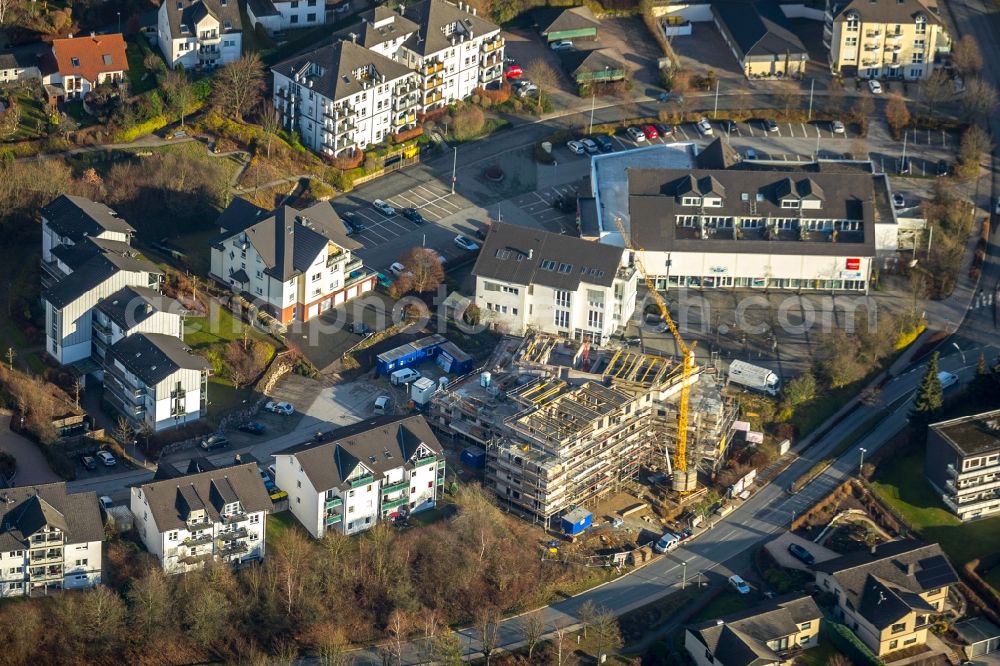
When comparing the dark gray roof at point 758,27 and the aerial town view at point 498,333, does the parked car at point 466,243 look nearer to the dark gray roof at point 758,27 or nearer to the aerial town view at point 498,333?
the aerial town view at point 498,333

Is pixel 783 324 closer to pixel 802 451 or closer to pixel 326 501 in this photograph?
pixel 802 451

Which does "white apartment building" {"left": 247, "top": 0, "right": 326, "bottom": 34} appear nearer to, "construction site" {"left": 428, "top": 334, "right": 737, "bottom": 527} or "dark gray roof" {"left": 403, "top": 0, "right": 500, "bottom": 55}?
"dark gray roof" {"left": 403, "top": 0, "right": 500, "bottom": 55}

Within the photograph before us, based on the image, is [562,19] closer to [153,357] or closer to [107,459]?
[153,357]

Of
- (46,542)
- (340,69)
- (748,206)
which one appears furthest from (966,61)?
(46,542)

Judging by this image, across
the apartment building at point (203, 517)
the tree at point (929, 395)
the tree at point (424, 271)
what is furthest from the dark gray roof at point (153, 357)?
the tree at point (929, 395)

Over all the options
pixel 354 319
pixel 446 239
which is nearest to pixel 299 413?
pixel 354 319

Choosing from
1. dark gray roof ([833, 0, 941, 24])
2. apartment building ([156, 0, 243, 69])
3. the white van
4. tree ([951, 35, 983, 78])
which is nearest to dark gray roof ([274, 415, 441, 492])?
the white van
